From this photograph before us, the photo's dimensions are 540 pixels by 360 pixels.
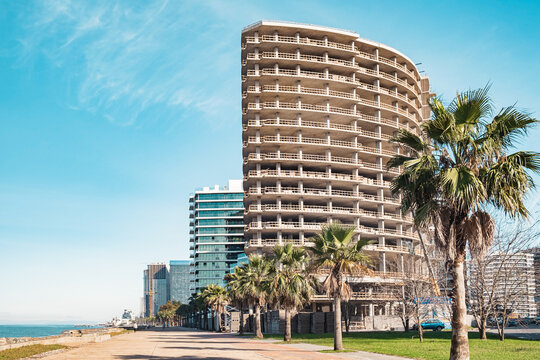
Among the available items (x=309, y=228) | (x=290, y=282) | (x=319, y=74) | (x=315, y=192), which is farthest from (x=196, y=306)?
(x=290, y=282)

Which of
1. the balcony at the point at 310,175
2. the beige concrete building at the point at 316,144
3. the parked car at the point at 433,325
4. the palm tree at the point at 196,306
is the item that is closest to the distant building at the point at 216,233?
the palm tree at the point at 196,306

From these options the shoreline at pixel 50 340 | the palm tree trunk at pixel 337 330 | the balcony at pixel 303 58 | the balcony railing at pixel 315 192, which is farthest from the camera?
the balcony at pixel 303 58

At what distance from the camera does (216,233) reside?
632 feet

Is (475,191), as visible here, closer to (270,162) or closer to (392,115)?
(270,162)

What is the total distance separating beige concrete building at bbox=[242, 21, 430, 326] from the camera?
89.3 metres

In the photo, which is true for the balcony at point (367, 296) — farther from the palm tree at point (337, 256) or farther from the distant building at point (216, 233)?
the distant building at point (216, 233)

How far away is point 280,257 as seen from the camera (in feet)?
152

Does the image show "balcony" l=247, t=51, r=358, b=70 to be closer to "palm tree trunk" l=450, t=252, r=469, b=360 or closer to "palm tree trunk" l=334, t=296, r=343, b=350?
"palm tree trunk" l=334, t=296, r=343, b=350

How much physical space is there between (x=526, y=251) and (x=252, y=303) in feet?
91.5

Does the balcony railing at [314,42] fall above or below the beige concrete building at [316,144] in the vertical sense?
above

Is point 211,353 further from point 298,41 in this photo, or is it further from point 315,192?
point 298,41

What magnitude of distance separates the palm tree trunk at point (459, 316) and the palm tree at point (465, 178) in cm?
3

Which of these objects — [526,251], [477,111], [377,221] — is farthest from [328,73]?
[477,111]

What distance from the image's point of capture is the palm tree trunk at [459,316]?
1653cm
